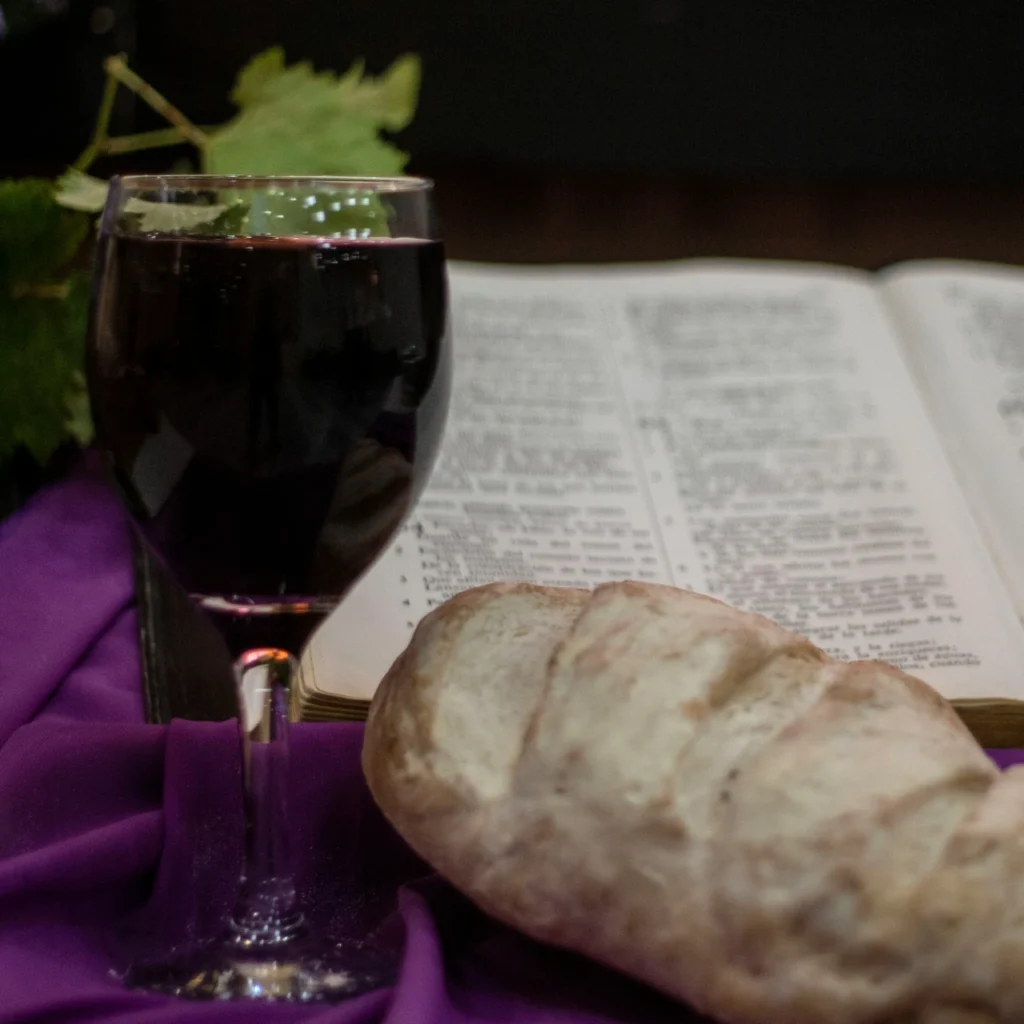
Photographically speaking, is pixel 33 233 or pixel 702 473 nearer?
pixel 33 233

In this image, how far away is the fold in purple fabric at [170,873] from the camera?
1.46ft

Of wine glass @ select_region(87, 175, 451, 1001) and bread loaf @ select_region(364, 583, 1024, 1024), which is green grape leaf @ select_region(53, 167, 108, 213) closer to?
wine glass @ select_region(87, 175, 451, 1001)

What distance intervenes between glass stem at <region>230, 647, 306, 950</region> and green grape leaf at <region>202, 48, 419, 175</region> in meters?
0.32

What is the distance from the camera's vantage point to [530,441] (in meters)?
0.87

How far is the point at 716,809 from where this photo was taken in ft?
1.35

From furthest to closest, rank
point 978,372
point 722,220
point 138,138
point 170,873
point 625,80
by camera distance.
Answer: point 722,220 < point 625,80 < point 978,372 < point 138,138 < point 170,873

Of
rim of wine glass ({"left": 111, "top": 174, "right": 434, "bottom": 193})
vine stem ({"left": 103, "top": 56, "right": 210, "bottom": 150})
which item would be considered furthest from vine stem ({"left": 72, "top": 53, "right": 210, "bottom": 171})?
rim of wine glass ({"left": 111, "top": 174, "right": 434, "bottom": 193})

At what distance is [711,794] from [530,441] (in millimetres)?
471

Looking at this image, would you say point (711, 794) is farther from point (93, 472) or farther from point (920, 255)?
point (920, 255)

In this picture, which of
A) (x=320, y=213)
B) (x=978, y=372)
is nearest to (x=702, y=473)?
(x=978, y=372)

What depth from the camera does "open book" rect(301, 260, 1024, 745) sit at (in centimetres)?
72

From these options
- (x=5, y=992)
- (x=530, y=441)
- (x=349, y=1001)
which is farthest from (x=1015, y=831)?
(x=530, y=441)

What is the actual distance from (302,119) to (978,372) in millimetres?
496

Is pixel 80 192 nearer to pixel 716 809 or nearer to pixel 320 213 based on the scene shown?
pixel 320 213
